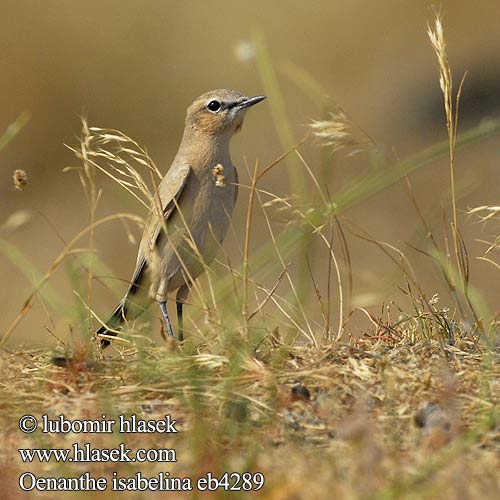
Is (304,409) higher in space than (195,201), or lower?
lower

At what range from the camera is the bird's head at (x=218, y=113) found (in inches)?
270

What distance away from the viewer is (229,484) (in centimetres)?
323

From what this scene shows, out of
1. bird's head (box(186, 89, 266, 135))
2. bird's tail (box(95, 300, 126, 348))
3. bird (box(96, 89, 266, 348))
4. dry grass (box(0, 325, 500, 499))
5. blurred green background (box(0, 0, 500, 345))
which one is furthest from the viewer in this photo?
blurred green background (box(0, 0, 500, 345))

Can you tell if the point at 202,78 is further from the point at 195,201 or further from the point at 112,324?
the point at 112,324

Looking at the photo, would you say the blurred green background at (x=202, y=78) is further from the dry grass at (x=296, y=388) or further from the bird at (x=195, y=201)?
the dry grass at (x=296, y=388)

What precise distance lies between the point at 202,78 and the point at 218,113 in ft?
48.6

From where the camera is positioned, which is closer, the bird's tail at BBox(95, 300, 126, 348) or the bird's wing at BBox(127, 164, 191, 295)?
the bird's tail at BBox(95, 300, 126, 348)

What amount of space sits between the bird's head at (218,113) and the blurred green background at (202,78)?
10.2 metres

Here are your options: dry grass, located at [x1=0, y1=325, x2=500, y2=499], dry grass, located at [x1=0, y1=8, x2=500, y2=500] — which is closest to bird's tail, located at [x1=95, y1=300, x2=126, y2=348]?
dry grass, located at [x1=0, y1=8, x2=500, y2=500]

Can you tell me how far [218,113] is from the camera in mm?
6910

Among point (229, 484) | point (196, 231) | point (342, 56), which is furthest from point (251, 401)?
point (342, 56)

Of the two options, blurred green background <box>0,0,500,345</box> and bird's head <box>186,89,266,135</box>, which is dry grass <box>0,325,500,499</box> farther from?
blurred green background <box>0,0,500,345</box>

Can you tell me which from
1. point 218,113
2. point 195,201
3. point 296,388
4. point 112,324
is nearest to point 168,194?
point 195,201

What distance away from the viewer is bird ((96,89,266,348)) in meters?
6.38
